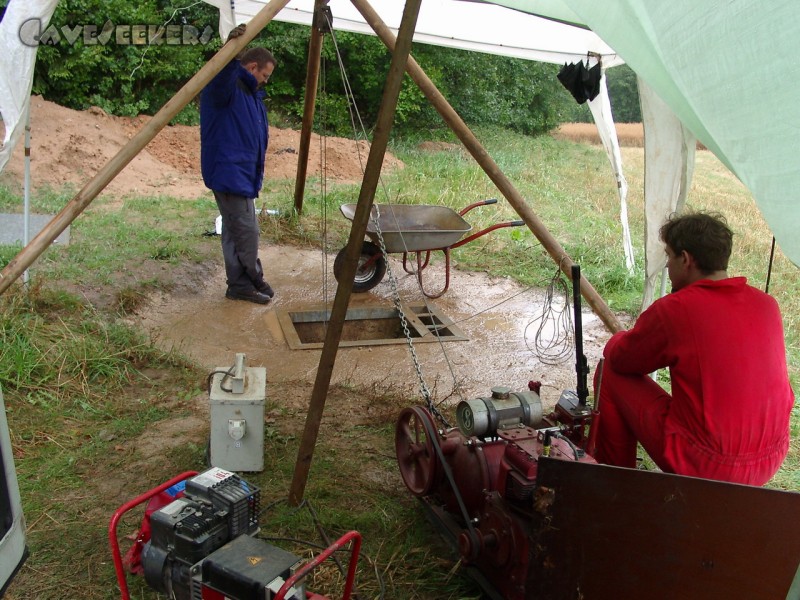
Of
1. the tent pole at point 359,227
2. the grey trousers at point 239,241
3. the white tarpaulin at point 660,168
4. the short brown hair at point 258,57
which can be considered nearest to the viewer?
the tent pole at point 359,227

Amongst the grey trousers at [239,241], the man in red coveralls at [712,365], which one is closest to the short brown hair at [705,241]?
the man in red coveralls at [712,365]

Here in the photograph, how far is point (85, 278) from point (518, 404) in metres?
4.25

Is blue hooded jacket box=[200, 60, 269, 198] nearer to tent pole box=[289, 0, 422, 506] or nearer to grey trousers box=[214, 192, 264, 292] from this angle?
grey trousers box=[214, 192, 264, 292]

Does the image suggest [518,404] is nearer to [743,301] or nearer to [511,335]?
[743,301]

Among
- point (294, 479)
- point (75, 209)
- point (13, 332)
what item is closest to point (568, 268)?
point (294, 479)

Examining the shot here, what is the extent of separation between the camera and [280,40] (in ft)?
50.8

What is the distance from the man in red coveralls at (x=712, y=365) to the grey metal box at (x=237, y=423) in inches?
66.5

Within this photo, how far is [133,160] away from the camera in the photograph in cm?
1193

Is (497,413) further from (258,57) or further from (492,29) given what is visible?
(492,29)

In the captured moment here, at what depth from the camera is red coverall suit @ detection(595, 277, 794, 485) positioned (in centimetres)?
262

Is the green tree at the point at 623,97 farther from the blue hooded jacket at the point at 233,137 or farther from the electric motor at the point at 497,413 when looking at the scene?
the electric motor at the point at 497,413

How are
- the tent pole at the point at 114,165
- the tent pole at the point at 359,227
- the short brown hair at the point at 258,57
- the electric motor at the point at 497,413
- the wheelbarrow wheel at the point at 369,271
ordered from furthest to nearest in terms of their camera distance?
the wheelbarrow wheel at the point at 369,271 < the short brown hair at the point at 258,57 < the tent pole at the point at 114,165 < the electric motor at the point at 497,413 < the tent pole at the point at 359,227

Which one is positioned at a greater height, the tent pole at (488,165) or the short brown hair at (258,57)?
the short brown hair at (258,57)

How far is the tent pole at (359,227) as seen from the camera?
2.71 m
